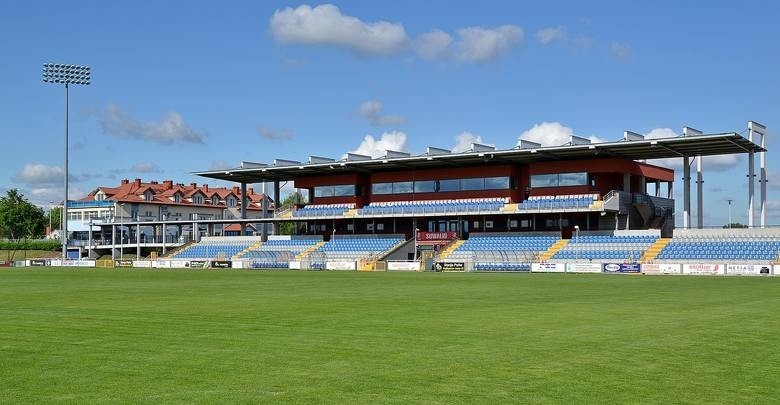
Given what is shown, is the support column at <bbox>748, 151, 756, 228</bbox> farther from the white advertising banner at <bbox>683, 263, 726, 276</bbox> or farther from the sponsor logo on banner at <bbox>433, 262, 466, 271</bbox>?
the sponsor logo on banner at <bbox>433, 262, 466, 271</bbox>

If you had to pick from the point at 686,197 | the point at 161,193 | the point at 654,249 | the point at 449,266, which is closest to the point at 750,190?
the point at 686,197

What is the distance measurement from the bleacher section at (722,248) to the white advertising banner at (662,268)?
313 cm

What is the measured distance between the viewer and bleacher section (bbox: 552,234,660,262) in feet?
226

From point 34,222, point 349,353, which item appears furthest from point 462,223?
point 34,222

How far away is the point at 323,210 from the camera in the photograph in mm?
91500

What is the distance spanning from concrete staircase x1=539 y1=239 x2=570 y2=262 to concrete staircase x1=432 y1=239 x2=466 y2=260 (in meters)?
9.67

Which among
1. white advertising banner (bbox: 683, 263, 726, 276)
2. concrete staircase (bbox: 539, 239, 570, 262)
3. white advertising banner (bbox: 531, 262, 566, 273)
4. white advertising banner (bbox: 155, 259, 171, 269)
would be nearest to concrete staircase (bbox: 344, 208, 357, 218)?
white advertising banner (bbox: 155, 259, 171, 269)

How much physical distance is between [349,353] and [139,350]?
3.94 metres

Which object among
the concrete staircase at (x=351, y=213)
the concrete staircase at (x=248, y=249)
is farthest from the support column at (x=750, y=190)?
the concrete staircase at (x=248, y=249)

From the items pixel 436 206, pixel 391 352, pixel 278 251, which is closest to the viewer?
pixel 391 352

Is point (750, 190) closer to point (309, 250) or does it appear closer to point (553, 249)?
point (553, 249)

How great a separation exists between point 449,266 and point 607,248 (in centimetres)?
1355

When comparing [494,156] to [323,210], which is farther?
[323,210]

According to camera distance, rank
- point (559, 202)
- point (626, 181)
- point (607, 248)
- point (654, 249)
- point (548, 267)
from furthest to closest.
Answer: point (626, 181), point (559, 202), point (607, 248), point (654, 249), point (548, 267)
